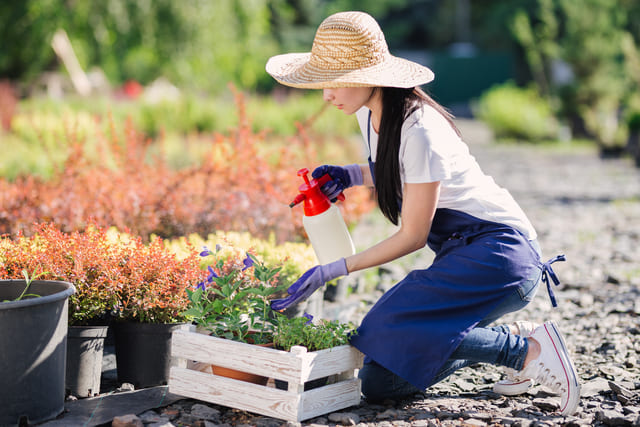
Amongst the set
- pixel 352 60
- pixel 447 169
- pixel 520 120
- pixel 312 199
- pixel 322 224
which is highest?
pixel 352 60

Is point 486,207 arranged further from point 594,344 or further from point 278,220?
point 278,220

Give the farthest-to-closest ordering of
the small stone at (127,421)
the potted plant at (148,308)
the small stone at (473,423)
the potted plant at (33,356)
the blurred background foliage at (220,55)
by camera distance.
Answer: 1. the blurred background foliage at (220,55)
2. the potted plant at (148,308)
3. the small stone at (473,423)
4. the small stone at (127,421)
5. the potted plant at (33,356)

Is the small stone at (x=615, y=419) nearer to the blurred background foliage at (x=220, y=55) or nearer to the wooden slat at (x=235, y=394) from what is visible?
the wooden slat at (x=235, y=394)

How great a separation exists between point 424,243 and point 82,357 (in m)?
1.47

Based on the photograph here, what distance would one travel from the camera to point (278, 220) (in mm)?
4930

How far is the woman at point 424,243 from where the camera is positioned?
272 cm

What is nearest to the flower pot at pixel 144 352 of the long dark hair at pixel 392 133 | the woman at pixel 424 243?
the woman at pixel 424 243

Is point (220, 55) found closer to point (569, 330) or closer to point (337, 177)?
point (569, 330)

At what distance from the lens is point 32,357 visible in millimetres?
2494

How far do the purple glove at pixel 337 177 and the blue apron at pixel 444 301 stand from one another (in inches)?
21.2

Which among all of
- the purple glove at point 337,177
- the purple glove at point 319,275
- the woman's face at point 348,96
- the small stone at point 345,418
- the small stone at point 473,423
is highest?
the woman's face at point 348,96

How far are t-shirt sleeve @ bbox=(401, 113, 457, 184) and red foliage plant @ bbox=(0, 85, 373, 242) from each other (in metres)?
2.16

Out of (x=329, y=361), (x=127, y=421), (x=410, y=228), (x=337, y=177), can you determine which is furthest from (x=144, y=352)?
(x=410, y=228)

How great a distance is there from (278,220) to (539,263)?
7.51 ft
